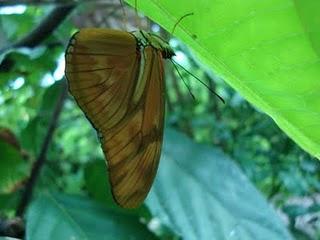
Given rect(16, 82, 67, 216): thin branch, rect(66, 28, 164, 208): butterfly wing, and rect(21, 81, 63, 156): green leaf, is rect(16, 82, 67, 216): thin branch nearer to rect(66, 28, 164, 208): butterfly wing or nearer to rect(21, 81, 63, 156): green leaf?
rect(21, 81, 63, 156): green leaf

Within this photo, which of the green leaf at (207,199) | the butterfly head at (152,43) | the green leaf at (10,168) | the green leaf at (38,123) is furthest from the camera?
the green leaf at (38,123)

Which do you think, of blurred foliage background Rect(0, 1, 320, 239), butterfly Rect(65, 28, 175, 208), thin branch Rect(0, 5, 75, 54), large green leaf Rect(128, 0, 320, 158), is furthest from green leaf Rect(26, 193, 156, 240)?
large green leaf Rect(128, 0, 320, 158)

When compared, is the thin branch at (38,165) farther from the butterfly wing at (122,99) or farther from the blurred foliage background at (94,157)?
the butterfly wing at (122,99)

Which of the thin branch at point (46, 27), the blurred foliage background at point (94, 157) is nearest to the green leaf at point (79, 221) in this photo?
the blurred foliage background at point (94, 157)

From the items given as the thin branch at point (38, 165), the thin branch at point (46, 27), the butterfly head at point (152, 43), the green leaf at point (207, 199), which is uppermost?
the thin branch at point (46, 27)

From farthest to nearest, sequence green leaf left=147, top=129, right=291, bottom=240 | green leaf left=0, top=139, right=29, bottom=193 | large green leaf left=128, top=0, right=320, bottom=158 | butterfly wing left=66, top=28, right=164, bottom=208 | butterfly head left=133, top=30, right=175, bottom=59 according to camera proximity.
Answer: green leaf left=0, top=139, right=29, bottom=193, green leaf left=147, top=129, right=291, bottom=240, butterfly head left=133, top=30, right=175, bottom=59, butterfly wing left=66, top=28, right=164, bottom=208, large green leaf left=128, top=0, right=320, bottom=158

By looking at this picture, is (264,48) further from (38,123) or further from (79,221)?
(38,123)

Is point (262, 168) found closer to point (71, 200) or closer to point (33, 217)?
point (71, 200)
